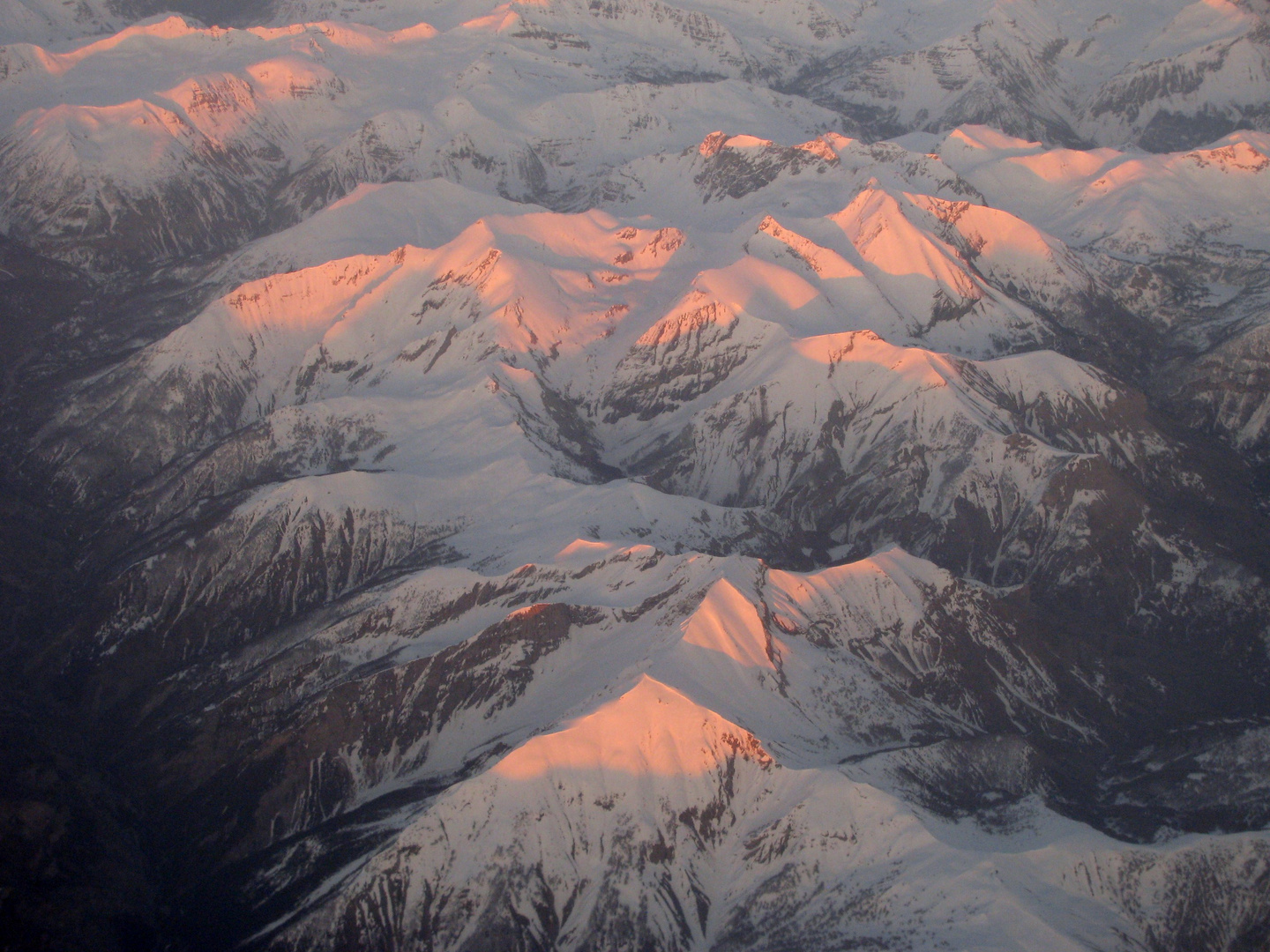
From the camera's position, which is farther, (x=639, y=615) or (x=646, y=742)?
(x=639, y=615)

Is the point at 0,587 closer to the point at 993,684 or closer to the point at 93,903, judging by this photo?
the point at 93,903

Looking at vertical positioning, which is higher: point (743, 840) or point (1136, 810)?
point (743, 840)

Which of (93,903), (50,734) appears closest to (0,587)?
(50,734)

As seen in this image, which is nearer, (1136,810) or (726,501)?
(1136,810)

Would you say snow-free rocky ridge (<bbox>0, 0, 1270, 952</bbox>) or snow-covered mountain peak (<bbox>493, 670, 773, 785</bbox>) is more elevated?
snow-covered mountain peak (<bbox>493, 670, 773, 785</bbox>)

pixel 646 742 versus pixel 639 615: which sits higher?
pixel 646 742

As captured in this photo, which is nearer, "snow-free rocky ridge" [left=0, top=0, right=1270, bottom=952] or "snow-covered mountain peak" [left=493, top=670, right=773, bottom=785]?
"snow-free rocky ridge" [left=0, top=0, right=1270, bottom=952]

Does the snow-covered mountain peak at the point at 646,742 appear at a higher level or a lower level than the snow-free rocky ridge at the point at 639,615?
higher

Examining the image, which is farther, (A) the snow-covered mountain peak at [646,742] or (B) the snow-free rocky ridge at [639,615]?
(A) the snow-covered mountain peak at [646,742]
